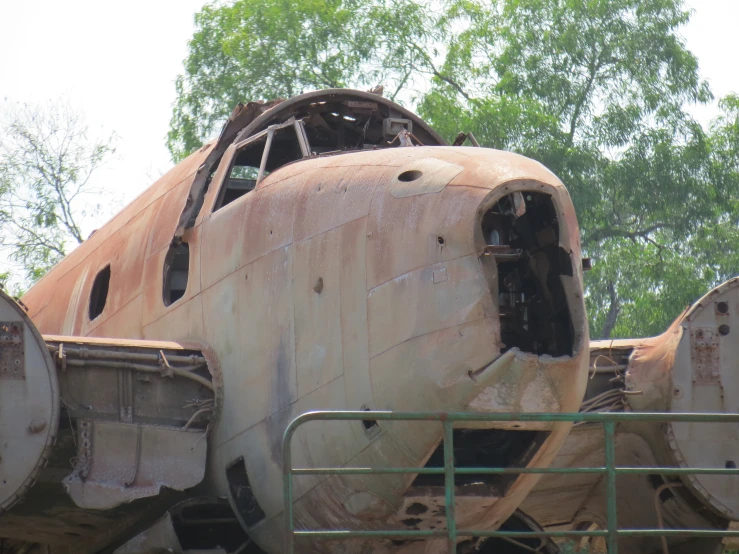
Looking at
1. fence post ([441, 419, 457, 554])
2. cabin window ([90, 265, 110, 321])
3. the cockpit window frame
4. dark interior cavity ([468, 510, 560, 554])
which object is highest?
the cockpit window frame

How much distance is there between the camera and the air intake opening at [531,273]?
319 inches

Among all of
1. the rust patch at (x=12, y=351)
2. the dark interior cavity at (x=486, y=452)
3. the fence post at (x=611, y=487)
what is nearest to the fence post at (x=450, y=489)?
the dark interior cavity at (x=486, y=452)

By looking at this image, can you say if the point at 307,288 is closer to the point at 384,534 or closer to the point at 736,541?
the point at 384,534

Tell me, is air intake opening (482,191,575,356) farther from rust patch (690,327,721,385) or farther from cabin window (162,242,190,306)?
cabin window (162,242,190,306)

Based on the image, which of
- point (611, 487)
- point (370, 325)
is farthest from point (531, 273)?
point (611, 487)

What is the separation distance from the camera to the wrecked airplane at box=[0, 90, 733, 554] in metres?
7.90

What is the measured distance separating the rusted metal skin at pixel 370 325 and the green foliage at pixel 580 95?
19215mm

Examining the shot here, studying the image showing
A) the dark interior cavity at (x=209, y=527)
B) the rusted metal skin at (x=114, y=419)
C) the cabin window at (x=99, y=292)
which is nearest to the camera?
the rusted metal skin at (x=114, y=419)

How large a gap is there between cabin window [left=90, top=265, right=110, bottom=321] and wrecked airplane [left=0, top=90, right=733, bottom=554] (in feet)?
5.09

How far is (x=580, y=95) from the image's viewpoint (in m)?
31.1

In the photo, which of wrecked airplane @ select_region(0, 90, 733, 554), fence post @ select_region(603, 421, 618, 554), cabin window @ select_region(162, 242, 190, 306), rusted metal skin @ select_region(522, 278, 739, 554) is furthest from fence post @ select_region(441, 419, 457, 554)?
cabin window @ select_region(162, 242, 190, 306)

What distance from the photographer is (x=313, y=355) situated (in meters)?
8.69

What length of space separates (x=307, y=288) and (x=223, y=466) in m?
1.68

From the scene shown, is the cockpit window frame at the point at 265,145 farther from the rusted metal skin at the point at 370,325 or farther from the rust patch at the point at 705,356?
the rust patch at the point at 705,356
